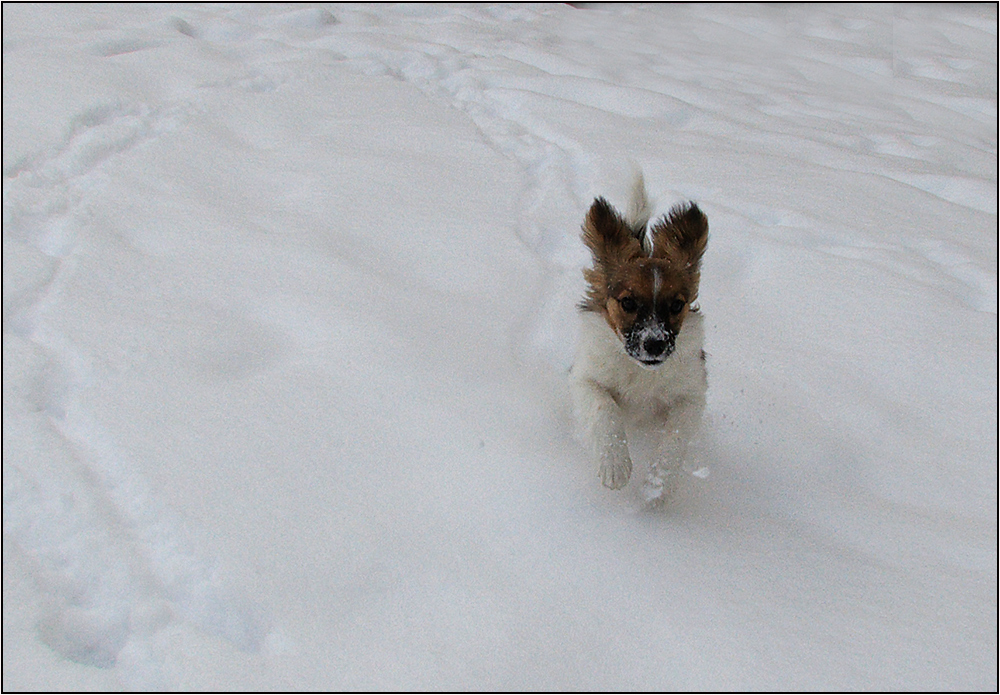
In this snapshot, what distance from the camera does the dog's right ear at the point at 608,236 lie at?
3238 mm

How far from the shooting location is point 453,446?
2.90 meters

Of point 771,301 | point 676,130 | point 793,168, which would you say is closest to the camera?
point 771,301

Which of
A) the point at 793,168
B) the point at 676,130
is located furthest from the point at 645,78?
the point at 793,168

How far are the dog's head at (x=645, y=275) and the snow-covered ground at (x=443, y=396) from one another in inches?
19.4

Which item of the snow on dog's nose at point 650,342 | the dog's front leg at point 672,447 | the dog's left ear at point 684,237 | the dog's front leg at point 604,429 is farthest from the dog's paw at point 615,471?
the dog's left ear at point 684,237

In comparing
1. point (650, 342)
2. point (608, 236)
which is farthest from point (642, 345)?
point (608, 236)

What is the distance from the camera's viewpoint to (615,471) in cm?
274

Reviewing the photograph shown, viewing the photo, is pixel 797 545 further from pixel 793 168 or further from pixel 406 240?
pixel 793 168

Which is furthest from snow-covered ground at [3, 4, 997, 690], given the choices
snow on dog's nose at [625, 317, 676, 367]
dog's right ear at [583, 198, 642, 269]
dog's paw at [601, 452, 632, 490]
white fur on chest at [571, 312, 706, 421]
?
dog's right ear at [583, 198, 642, 269]

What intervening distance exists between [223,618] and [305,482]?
1.90 ft

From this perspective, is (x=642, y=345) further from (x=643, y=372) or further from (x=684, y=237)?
(x=684, y=237)

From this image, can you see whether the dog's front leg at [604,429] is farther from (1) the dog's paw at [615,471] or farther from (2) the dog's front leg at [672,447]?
(2) the dog's front leg at [672,447]

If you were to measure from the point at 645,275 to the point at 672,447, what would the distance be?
0.64m

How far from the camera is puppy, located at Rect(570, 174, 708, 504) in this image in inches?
112
